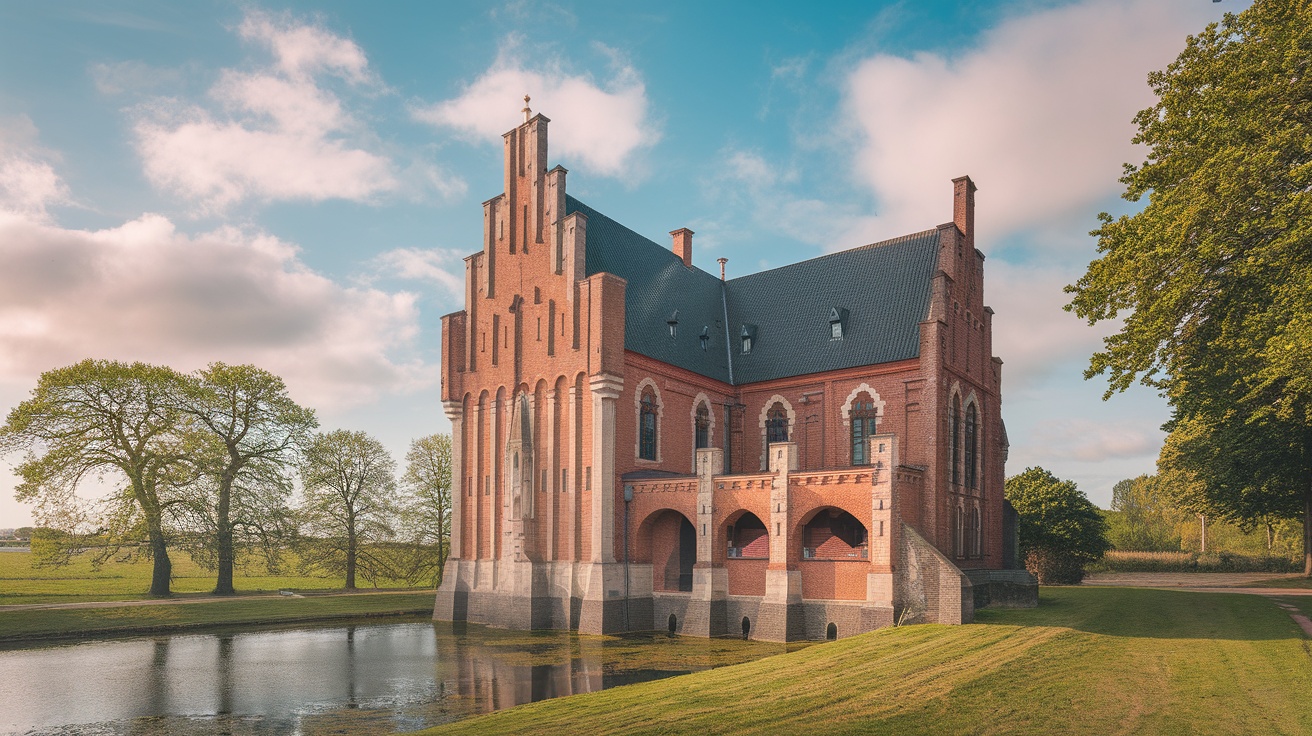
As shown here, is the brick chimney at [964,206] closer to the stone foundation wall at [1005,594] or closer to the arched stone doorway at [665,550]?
the stone foundation wall at [1005,594]

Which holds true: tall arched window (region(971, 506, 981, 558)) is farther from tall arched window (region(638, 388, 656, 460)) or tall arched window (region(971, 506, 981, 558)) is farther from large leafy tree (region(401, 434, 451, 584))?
large leafy tree (region(401, 434, 451, 584))

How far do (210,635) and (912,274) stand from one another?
31326 millimetres

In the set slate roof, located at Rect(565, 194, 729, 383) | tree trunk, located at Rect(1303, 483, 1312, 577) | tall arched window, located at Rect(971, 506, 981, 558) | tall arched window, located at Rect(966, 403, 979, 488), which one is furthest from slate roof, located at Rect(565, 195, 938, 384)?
tree trunk, located at Rect(1303, 483, 1312, 577)

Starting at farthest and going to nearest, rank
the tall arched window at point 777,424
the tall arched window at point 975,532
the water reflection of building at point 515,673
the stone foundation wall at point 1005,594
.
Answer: the tall arched window at point 777,424
the tall arched window at point 975,532
the stone foundation wall at point 1005,594
the water reflection of building at point 515,673

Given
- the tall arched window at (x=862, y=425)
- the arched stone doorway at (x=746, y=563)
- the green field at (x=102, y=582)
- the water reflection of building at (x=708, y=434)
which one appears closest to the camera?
the water reflection of building at (x=708, y=434)

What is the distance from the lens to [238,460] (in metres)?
42.4

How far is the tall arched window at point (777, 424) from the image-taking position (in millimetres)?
36188

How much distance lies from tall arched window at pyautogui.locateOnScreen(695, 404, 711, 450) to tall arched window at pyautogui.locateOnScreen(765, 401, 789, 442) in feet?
8.79

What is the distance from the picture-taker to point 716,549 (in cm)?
2967

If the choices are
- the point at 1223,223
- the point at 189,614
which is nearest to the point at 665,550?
the point at 189,614

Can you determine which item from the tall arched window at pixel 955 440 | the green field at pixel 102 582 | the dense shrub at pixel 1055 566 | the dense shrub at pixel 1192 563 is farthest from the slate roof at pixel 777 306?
the dense shrub at pixel 1192 563

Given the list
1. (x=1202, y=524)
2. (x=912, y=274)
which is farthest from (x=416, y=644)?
(x=1202, y=524)

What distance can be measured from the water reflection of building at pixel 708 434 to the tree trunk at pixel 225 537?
13.6 m

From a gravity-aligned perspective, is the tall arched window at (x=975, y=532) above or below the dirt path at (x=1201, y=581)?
above
